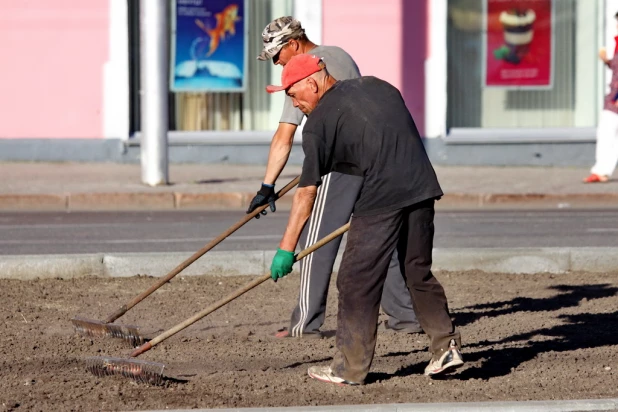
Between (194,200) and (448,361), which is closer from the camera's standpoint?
(448,361)

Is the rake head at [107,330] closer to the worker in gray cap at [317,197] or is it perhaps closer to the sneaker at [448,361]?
the worker in gray cap at [317,197]

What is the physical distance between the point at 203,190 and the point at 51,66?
4478mm

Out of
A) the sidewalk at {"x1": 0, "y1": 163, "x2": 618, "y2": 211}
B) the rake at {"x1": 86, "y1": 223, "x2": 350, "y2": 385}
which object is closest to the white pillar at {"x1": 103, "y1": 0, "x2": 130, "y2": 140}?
the sidewalk at {"x1": 0, "y1": 163, "x2": 618, "y2": 211}

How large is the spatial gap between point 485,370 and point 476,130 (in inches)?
516

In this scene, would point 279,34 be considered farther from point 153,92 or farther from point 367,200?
point 153,92

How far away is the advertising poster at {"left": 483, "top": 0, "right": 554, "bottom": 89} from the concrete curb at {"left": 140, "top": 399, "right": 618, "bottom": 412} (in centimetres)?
1438

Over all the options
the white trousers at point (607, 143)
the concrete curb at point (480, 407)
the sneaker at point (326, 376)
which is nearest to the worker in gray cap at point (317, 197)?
the sneaker at point (326, 376)

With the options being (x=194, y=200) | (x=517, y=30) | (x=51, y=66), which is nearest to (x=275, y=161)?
(x=194, y=200)

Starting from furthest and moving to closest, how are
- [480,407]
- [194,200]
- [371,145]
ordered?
[194,200]
[371,145]
[480,407]

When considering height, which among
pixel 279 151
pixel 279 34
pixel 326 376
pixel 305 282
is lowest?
pixel 326 376

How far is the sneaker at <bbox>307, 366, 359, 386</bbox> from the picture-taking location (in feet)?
17.7

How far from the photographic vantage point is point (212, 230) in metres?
11.6

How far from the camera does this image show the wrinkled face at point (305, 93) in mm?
5242

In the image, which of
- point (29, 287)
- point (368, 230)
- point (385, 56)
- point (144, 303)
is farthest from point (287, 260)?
point (385, 56)
